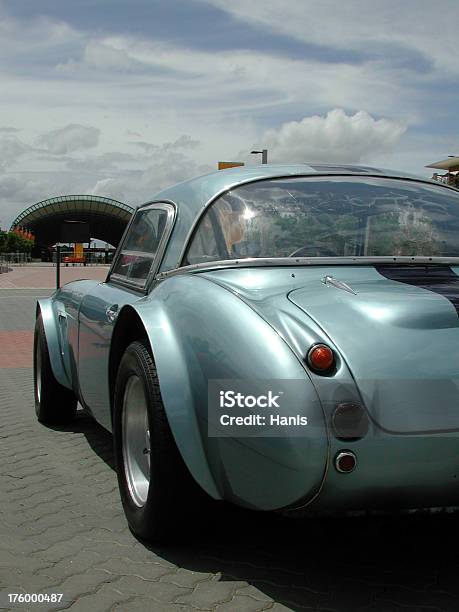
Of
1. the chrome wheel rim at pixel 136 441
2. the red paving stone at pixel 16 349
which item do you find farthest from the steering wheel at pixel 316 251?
the red paving stone at pixel 16 349

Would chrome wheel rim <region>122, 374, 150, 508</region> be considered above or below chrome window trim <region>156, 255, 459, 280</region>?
below

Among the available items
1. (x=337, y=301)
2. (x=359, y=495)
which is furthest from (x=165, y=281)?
(x=359, y=495)

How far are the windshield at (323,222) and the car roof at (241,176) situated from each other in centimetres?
7

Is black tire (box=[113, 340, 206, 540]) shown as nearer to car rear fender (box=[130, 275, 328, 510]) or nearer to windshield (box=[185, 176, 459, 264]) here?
car rear fender (box=[130, 275, 328, 510])

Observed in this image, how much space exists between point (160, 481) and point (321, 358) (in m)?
0.87

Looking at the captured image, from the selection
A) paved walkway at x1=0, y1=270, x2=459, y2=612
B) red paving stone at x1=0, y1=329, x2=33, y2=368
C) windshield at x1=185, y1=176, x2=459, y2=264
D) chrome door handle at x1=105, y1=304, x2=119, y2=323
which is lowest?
red paving stone at x1=0, y1=329, x2=33, y2=368

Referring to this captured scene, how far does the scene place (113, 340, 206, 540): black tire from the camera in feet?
9.48

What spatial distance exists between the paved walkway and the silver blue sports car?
0.66 feet

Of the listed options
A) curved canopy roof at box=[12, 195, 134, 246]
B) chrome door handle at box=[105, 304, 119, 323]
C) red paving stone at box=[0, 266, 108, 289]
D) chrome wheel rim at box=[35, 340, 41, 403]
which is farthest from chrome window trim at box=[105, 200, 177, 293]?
curved canopy roof at box=[12, 195, 134, 246]

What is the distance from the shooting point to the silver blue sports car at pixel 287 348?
2.39 meters

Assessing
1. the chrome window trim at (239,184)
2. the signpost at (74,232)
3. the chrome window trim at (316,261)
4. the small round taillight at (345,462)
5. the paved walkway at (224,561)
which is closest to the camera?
the small round taillight at (345,462)

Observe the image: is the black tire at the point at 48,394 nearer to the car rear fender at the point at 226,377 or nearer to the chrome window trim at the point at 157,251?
the chrome window trim at the point at 157,251

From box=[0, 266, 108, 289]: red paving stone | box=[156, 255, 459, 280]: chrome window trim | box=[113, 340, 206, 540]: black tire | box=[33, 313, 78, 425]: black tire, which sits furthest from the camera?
box=[0, 266, 108, 289]: red paving stone

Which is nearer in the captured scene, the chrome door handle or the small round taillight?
the small round taillight
